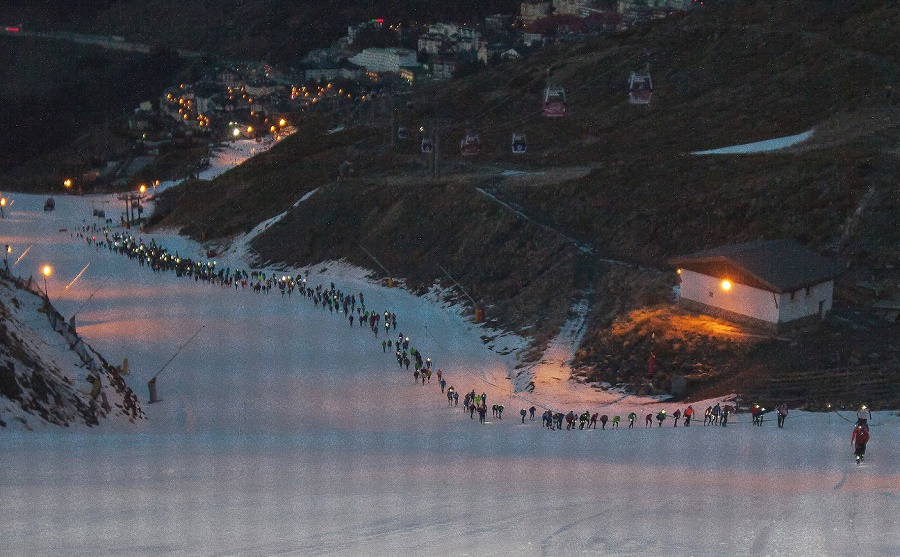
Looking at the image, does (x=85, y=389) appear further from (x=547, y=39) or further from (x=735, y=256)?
(x=547, y=39)

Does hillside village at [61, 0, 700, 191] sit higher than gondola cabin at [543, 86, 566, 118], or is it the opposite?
hillside village at [61, 0, 700, 191]

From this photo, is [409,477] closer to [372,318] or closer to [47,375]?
[47,375]

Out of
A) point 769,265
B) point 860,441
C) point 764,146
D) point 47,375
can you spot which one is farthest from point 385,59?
point 860,441

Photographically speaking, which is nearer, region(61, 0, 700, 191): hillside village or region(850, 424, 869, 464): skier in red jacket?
region(850, 424, 869, 464): skier in red jacket

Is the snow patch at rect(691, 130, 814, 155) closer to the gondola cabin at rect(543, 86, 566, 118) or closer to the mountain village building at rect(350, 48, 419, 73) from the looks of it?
the gondola cabin at rect(543, 86, 566, 118)

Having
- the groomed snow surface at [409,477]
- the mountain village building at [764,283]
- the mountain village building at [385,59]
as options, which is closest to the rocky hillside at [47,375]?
the groomed snow surface at [409,477]

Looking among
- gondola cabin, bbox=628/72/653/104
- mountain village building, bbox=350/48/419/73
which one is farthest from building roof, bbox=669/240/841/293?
mountain village building, bbox=350/48/419/73

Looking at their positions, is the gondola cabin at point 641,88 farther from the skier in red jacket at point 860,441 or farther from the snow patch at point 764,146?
the skier in red jacket at point 860,441
